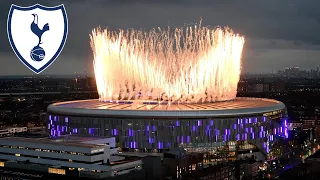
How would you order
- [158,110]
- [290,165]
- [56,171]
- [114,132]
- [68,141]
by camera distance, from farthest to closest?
[290,165] < [114,132] < [158,110] < [68,141] < [56,171]

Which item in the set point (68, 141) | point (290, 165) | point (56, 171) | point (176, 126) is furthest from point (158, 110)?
point (290, 165)

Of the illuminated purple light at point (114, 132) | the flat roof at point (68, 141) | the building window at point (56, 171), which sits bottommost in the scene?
the building window at point (56, 171)

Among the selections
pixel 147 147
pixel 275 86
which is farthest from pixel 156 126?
pixel 275 86

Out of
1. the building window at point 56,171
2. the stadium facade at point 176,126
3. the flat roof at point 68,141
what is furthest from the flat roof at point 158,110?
the building window at point 56,171

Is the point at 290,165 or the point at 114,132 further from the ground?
the point at 114,132

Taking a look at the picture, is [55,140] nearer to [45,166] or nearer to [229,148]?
[45,166]

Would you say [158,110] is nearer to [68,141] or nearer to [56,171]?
[68,141]

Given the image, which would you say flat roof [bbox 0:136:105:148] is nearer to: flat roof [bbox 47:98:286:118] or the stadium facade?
the stadium facade

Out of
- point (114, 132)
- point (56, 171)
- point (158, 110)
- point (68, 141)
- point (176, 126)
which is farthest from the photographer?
point (114, 132)

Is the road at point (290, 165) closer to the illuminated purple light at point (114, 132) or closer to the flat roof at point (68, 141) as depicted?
the illuminated purple light at point (114, 132)

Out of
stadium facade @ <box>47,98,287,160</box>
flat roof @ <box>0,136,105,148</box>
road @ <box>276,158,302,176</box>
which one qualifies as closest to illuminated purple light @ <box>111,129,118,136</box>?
stadium facade @ <box>47,98,287,160</box>
